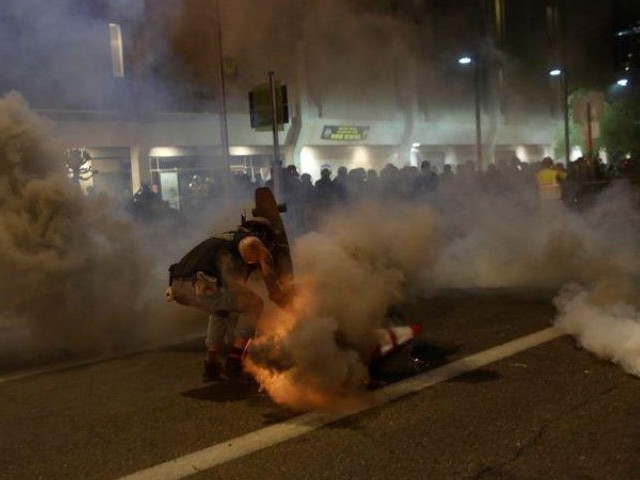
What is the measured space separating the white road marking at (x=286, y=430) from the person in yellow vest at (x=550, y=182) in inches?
219

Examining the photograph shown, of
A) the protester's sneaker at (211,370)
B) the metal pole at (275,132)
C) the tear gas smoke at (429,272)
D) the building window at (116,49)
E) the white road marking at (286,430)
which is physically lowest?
the white road marking at (286,430)

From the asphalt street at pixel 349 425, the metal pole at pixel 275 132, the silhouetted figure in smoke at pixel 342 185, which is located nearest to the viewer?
the asphalt street at pixel 349 425

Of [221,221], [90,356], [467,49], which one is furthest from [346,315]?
[467,49]

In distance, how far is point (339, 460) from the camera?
10.7 ft

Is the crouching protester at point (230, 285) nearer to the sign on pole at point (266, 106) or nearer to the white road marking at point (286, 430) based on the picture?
the white road marking at point (286, 430)

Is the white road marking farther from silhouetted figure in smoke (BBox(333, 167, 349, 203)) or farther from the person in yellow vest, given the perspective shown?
the person in yellow vest

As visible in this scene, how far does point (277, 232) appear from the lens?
4.43 meters

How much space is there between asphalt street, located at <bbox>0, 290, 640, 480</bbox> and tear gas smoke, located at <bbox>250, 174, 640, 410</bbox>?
21 centimetres

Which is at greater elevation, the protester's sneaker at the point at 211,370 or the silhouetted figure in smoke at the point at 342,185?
the silhouetted figure in smoke at the point at 342,185

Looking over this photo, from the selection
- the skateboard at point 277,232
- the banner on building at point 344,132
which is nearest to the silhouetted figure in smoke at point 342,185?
the skateboard at point 277,232

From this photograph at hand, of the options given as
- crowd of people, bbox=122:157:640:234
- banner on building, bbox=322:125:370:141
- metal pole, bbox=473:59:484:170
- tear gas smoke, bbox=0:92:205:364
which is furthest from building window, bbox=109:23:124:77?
banner on building, bbox=322:125:370:141

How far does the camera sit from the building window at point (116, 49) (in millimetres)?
7340

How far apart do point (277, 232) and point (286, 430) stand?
4.06 feet

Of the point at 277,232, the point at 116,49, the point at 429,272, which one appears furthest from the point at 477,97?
the point at 277,232
